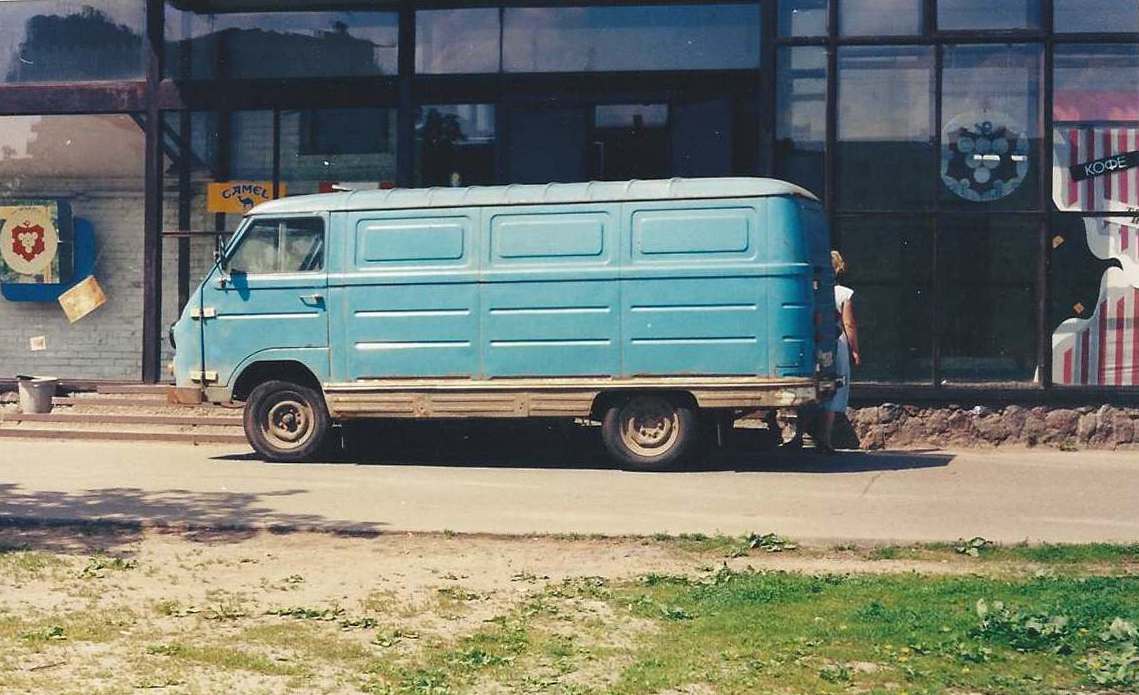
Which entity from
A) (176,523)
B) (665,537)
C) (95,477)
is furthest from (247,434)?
(665,537)

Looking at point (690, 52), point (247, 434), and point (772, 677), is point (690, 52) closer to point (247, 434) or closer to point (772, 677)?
point (247, 434)

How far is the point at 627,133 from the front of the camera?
17531 millimetres

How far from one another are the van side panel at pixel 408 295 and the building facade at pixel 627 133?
3511mm

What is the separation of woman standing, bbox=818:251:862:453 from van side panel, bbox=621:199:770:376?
124cm

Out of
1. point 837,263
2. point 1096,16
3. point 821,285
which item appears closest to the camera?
point 821,285

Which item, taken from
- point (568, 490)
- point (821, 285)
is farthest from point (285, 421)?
point (821, 285)

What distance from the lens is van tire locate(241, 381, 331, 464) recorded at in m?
14.7

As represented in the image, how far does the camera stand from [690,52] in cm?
1733

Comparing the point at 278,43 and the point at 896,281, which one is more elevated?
the point at 278,43

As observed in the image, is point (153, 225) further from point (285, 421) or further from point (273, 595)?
point (273, 595)

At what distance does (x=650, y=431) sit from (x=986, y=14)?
583 cm

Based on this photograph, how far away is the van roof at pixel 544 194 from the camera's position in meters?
13.6

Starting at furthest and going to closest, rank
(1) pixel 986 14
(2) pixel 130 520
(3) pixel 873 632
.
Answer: (1) pixel 986 14, (2) pixel 130 520, (3) pixel 873 632

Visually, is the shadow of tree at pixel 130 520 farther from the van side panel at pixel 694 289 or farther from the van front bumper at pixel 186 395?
the van side panel at pixel 694 289
